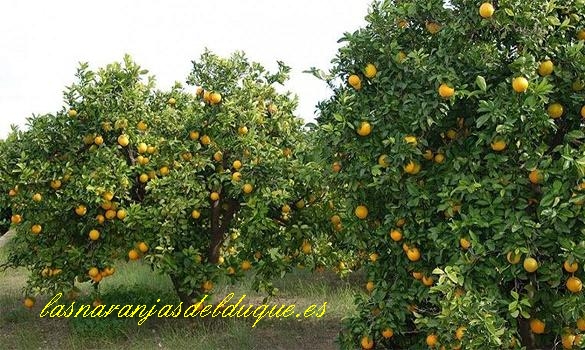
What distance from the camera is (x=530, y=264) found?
351cm

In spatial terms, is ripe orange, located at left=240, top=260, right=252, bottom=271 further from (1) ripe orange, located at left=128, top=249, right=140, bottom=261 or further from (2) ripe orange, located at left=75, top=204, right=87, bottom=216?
(2) ripe orange, located at left=75, top=204, right=87, bottom=216

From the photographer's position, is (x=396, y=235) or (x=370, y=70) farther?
(x=370, y=70)

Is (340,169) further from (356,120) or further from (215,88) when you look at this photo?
(215,88)

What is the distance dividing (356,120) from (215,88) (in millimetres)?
2394

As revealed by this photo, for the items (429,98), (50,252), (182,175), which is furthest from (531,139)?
(50,252)

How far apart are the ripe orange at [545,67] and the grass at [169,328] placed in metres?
3.45

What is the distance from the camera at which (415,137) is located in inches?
158

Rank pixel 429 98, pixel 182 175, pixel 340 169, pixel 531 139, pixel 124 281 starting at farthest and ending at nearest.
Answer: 1. pixel 124 281
2. pixel 182 175
3. pixel 340 169
4. pixel 429 98
5. pixel 531 139

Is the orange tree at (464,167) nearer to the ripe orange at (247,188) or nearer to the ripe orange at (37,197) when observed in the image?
the ripe orange at (247,188)

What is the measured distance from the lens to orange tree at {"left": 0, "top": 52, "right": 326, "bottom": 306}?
579 centimetres

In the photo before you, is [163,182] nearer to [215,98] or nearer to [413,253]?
[215,98]

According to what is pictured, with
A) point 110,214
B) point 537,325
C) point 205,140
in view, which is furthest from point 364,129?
point 110,214

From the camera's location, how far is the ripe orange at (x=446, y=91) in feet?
12.3

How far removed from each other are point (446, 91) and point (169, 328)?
4.25 meters
